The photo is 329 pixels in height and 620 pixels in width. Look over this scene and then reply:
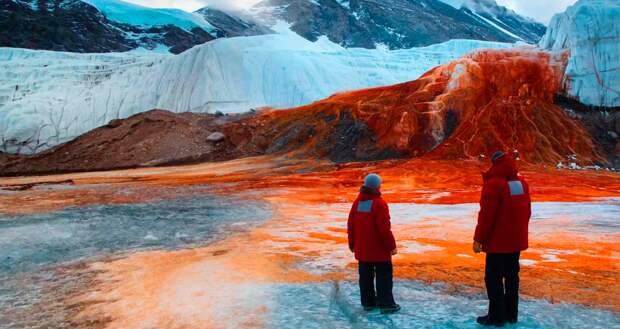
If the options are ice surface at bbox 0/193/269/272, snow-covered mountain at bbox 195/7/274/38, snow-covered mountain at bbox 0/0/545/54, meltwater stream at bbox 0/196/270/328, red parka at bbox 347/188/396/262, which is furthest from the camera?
snow-covered mountain at bbox 195/7/274/38

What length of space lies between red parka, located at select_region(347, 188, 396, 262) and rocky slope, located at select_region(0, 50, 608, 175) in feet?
68.0

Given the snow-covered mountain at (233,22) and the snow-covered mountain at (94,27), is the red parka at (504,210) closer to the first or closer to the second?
the snow-covered mountain at (94,27)

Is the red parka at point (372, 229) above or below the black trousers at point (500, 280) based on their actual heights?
above

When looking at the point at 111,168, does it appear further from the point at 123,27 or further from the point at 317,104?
the point at 123,27

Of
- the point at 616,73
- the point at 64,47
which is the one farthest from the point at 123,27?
the point at 616,73

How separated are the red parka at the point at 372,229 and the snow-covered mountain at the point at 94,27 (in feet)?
256

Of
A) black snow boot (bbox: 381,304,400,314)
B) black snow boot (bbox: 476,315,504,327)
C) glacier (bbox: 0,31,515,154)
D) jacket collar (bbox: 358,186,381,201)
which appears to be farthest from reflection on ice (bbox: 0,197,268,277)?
glacier (bbox: 0,31,515,154)

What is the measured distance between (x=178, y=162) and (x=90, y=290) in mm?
24447

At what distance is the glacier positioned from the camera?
42.3 metres

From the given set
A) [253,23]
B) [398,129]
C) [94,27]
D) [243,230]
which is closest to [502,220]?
[243,230]

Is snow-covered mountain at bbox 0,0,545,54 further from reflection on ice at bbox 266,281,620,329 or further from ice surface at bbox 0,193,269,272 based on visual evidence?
reflection on ice at bbox 266,281,620,329

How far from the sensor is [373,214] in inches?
213

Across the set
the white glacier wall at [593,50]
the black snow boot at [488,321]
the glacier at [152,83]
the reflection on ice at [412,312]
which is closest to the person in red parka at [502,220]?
the black snow boot at [488,321]

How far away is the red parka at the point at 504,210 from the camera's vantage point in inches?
194
